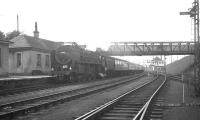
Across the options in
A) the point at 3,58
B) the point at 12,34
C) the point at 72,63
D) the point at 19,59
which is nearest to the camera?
the point at 72,63

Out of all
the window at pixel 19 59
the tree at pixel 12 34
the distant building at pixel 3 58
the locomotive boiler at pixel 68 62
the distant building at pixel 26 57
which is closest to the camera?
the locomotive boiler at pixel 68 62

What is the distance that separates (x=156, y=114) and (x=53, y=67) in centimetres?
1723

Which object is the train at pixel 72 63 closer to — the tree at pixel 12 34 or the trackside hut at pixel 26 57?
the trackside hut at pixel 26 57

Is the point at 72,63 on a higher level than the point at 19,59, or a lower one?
lower

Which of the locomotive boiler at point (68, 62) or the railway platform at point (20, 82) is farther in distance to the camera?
the locomotive boiler at point (68, 62)

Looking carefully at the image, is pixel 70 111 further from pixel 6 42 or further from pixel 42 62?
pixel 42 62

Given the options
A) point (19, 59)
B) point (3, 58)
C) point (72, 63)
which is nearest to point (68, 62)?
point (72, 63)

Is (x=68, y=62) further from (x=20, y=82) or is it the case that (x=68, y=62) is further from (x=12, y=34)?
(x=12, y=34)

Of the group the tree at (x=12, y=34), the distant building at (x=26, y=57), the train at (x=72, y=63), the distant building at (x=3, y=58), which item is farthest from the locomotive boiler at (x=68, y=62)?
the tree at (x=12, y=34)

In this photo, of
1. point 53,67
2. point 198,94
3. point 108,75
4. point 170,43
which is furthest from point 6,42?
point 170,43

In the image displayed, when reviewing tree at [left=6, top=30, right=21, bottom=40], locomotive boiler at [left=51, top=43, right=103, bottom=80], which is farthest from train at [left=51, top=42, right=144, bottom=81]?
tree at [left=6, top=30, right=21, bottom=40]

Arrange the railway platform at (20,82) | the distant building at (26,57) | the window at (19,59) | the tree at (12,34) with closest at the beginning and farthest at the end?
1. the railway platform at (20,82)
2. the distant building at (26,57)
3. the window at (19,59)
4. the tree at (12,34)

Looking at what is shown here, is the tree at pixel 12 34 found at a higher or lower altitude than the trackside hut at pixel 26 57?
higher

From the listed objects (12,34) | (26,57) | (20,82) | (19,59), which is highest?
(12,34)
